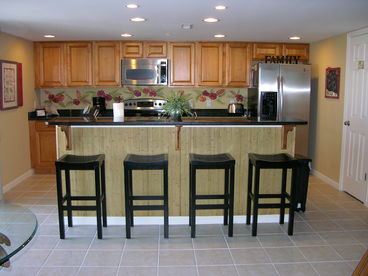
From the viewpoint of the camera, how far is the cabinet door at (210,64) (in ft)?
20.3

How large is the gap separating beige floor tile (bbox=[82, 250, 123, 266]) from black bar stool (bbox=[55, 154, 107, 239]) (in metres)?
0.31

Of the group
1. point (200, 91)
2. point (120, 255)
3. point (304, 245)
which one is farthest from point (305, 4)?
point (200, 91)

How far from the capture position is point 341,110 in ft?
17.4

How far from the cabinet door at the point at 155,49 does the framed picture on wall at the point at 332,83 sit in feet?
8.34

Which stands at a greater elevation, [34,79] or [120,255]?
[34,79]

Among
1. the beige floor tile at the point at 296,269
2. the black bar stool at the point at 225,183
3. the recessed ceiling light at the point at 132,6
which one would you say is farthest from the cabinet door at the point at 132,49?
the beige floor tile at the point at 296,269

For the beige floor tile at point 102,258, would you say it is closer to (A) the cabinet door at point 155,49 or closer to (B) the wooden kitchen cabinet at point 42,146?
(B) the wooden kitchen cabinet at point 42,146

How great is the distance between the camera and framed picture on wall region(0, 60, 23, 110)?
5.01 metres

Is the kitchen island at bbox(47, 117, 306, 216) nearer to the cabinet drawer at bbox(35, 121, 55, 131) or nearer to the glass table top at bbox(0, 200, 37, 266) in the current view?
the glass table top at bbox(0, 200, 37, 266)

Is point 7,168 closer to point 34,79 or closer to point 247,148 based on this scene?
point 34,79

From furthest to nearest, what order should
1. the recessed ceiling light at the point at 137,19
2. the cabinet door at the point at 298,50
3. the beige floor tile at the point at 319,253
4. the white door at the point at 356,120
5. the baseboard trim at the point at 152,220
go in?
the cabinet door at the point at 298,50 → the white door at the point at 356,120 → the recessed ceiling light at the point at 137,19 → the baseboard trim at the point at 152,220 → the beige floor tile at the point at 319,253

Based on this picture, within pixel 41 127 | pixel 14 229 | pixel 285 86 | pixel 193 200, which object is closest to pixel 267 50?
pixel 285 86

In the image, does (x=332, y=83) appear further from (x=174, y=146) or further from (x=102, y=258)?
(x=102, y=258)

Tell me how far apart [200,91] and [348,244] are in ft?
12.4
